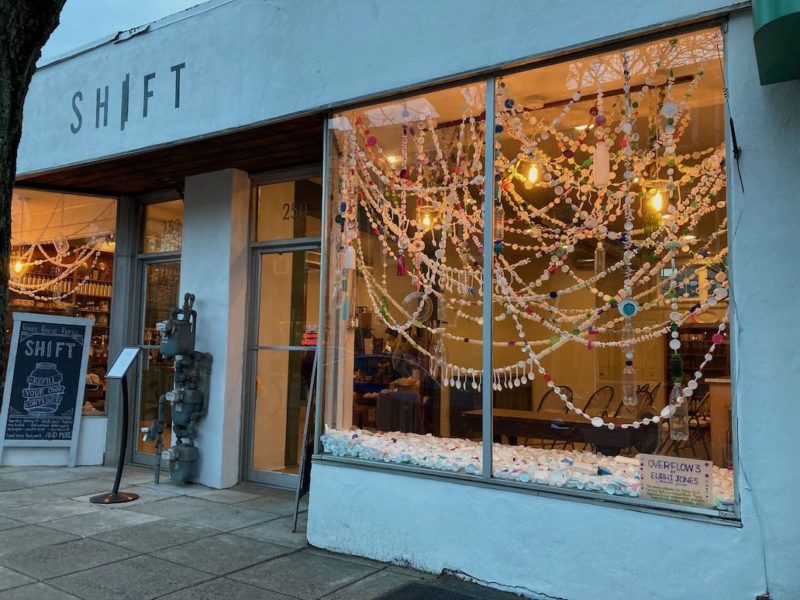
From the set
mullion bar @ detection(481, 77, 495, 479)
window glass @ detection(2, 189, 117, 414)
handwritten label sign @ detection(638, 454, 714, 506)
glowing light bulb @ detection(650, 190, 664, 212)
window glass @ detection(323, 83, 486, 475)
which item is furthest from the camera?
window glass @ detection(2, 189, 117, 414)

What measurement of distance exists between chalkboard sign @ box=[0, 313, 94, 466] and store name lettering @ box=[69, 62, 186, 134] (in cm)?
226

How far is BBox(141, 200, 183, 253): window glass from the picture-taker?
741 cm

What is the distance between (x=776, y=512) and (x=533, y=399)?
9.16ft

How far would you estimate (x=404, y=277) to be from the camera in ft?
18.0

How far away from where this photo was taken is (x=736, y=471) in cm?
332

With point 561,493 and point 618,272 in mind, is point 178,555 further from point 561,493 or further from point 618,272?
point 618,272

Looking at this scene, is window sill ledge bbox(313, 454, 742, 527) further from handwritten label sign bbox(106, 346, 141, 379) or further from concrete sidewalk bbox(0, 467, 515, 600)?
handwritten label sign bbox(106, 346, 141, 379)

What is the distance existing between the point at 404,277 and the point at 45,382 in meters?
4.53

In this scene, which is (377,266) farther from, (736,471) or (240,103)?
(736,471)

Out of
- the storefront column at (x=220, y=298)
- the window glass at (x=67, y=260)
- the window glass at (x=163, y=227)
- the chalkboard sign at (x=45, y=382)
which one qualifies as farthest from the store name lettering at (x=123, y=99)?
the chalkboard sign at (x=45, y=382)

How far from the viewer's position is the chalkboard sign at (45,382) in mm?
7145

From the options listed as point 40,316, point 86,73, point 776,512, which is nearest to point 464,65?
point 776,512

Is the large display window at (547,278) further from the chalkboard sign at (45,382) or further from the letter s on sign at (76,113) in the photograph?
the chalkboard sign at (45,382)

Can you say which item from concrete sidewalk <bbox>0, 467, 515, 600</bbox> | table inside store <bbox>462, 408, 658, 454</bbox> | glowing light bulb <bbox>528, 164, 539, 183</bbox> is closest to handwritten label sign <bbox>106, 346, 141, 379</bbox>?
concrete sidewalk <bbox>0, 467, 515, 600</bbox>
